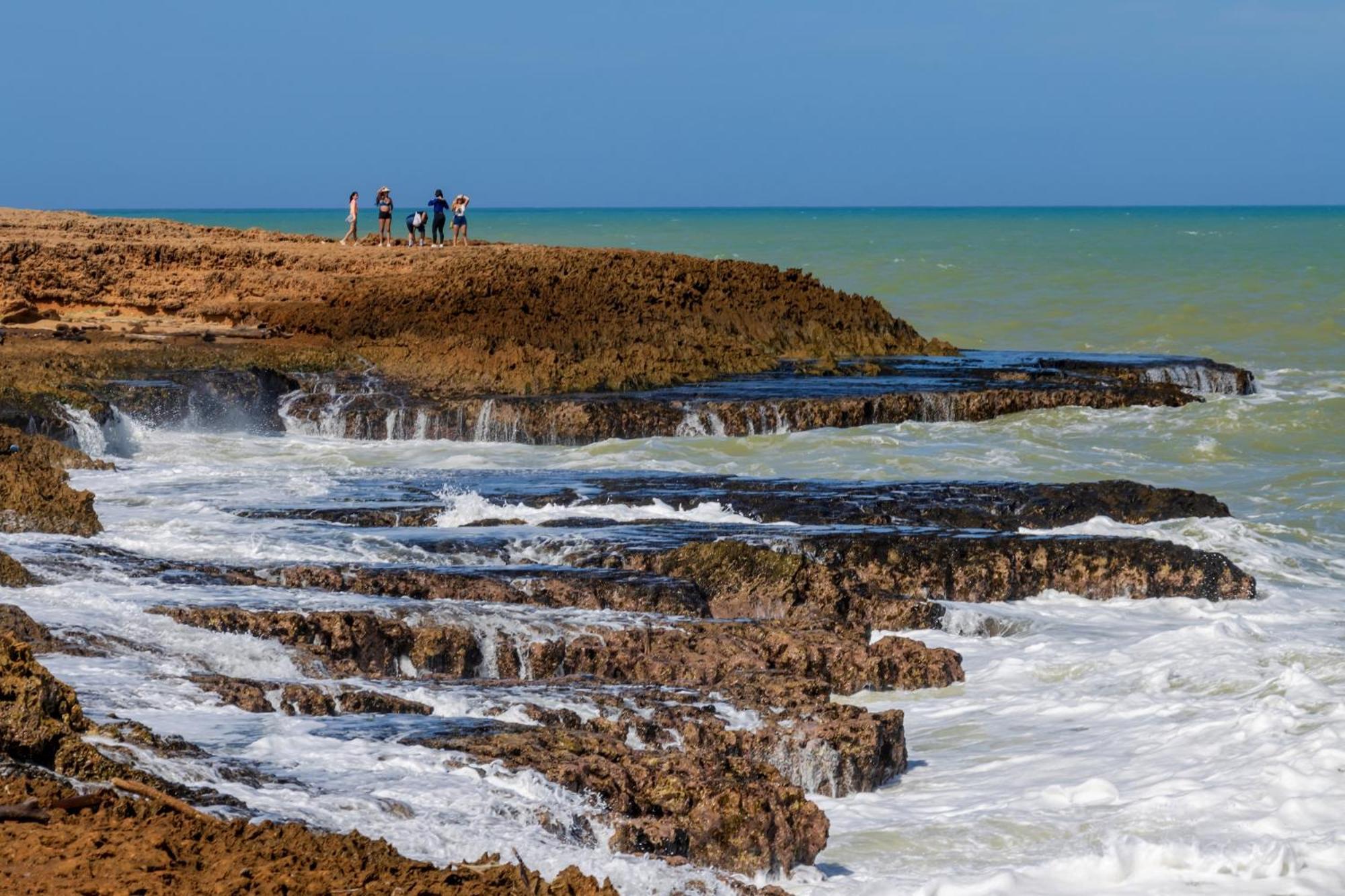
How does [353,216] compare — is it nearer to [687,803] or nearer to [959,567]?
[959,567]

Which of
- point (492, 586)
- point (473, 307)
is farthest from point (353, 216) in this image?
point (492, 586)

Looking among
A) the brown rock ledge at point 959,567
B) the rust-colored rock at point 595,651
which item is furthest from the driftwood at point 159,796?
the brown rock ledge at point 959,567

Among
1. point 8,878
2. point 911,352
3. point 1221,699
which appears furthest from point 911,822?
point 911,352

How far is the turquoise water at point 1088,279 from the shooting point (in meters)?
36.1

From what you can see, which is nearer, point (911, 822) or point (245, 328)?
point (911, 822)

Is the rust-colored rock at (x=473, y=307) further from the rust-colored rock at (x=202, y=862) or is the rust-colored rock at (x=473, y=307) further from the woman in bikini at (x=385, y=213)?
the rust-colored rock at (x=202, y=862)

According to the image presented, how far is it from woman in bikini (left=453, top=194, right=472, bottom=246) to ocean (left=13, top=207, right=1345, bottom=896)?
583 inches

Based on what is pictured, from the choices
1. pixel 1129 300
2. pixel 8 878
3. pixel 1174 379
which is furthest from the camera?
pixel 1129 300

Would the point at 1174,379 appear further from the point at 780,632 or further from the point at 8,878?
the point at 8,878

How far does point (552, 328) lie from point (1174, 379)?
30.4ft

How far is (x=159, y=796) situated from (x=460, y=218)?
30.4 m

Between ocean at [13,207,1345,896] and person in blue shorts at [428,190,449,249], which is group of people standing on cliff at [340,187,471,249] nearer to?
person in blue shorts at [428,190,449,249]

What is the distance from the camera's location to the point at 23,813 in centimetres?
464

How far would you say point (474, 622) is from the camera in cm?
852
